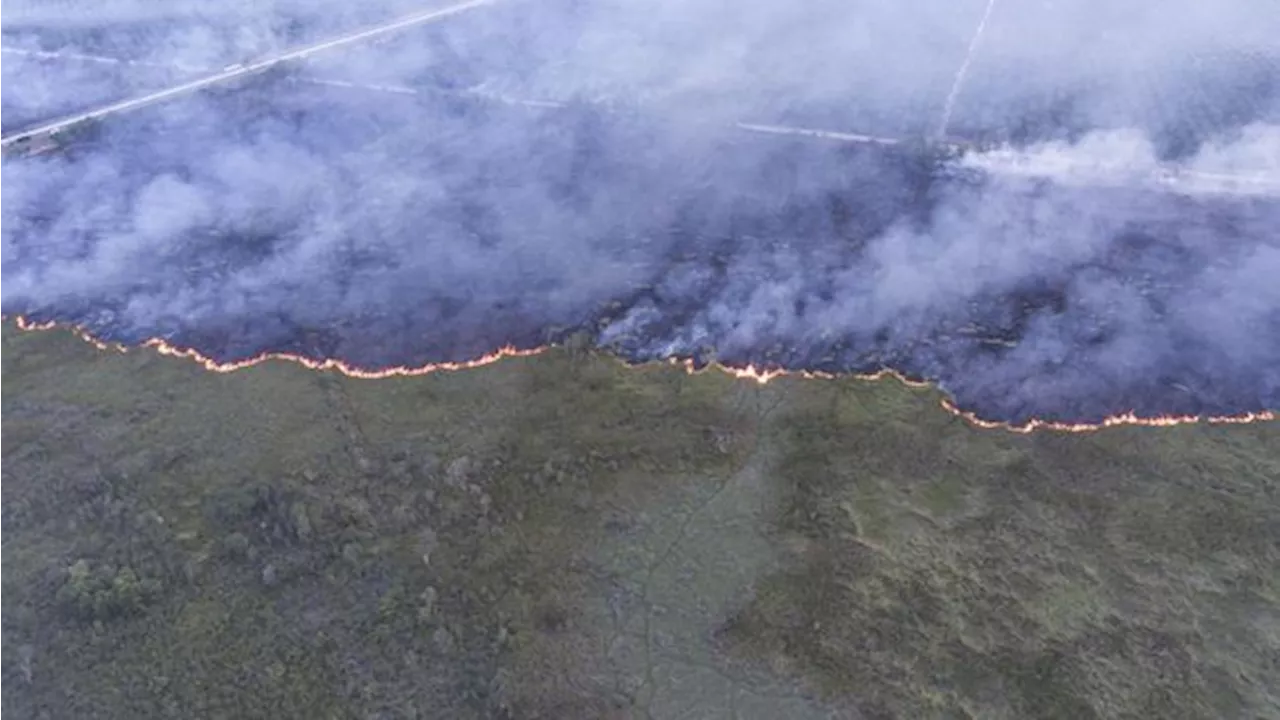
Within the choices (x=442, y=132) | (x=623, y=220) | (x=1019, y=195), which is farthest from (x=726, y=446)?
(x=442, y=132)

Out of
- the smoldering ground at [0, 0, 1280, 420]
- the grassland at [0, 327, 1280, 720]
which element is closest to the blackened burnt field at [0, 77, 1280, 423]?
the smoldering ground at [0, 0, 1280, 420]

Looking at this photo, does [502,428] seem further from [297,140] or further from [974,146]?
[974,146]

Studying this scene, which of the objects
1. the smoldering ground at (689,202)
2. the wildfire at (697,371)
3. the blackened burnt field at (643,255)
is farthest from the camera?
the smoldering ground at (689,202)

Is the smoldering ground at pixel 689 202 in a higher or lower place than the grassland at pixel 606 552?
higher

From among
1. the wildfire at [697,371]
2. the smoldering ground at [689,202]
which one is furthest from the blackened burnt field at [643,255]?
the wildfire at [697,371]

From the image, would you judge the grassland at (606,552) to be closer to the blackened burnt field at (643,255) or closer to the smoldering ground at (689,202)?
the blackened burnt field at (643,255)

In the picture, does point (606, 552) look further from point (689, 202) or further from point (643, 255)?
point (689, 202)
